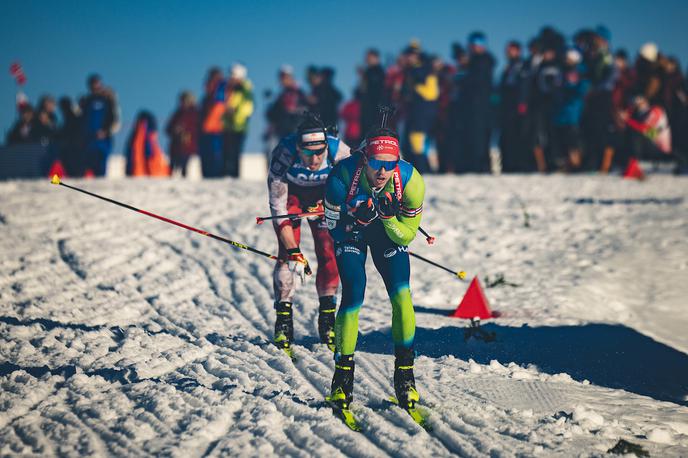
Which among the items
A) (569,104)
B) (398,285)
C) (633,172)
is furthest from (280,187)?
(633,172)

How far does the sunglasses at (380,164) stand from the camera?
506 centimetres

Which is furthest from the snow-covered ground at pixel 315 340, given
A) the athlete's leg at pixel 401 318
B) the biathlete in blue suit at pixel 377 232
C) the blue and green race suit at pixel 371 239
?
the blue and green race suit at pixel 371 239

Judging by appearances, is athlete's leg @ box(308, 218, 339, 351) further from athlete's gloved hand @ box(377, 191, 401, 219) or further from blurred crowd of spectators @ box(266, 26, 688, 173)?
blurred crowd of spectators @ box(266, 26, 688, 173)

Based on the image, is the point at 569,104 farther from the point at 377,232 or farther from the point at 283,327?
the point at 377,232

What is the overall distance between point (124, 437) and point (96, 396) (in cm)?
81

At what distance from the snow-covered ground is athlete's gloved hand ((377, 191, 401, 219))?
4.11ft

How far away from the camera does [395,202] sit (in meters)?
5.12

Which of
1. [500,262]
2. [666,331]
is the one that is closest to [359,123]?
[500,262]

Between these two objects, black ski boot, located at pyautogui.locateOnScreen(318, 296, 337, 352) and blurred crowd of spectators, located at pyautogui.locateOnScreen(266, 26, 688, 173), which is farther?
blurred crowd of spectators, located at pyautogui.locateOnScreen(266, 26, 688, 173)

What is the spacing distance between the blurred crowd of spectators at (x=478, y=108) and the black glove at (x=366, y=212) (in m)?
9.63

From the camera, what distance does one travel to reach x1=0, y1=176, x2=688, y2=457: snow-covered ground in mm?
4852

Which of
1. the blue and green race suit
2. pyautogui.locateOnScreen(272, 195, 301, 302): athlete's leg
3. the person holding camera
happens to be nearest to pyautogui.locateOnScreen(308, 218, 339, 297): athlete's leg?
the person holding camera

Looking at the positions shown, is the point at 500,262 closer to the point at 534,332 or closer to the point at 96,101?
the point at 534,332

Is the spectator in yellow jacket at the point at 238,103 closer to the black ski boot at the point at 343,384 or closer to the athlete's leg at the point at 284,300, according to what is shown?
the athlete's leg at the point at 284,300
